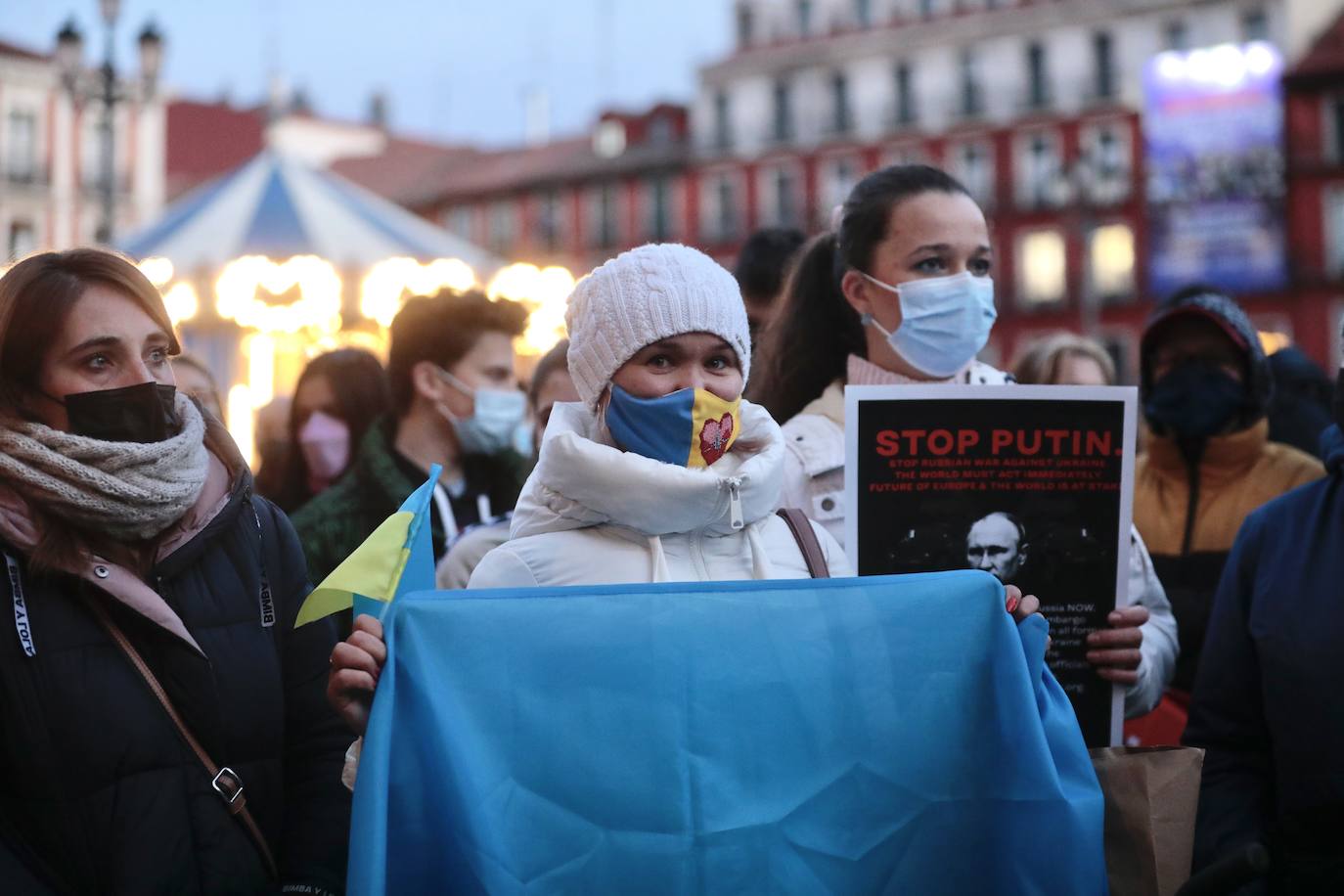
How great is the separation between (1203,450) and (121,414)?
9.95 feet

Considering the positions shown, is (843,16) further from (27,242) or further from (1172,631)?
(1172,631)

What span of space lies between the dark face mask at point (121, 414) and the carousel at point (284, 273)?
26.5 ft

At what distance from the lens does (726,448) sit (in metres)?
2.56

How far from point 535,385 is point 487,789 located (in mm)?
2643

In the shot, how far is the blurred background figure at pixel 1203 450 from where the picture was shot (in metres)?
4.09

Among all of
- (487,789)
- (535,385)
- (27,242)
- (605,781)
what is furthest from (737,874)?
(27,242)

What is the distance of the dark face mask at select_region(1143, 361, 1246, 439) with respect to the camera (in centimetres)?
416

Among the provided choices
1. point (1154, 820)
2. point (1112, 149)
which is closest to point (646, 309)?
point (1154, 820)

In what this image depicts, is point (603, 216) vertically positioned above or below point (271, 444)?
above

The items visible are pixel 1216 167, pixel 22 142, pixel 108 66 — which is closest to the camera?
pixel 108 66

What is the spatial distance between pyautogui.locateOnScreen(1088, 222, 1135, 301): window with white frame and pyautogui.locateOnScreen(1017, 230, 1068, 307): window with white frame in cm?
97

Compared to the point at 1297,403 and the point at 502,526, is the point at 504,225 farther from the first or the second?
the point at 502,526

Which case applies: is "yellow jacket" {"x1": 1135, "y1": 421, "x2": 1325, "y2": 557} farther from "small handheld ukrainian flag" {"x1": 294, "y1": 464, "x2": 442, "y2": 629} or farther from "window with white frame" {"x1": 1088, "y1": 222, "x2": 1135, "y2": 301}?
"window with white frame" {"x1": 1088, "y1": 222, "x2": 1135, "y2": 301}

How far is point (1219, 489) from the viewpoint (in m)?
4.20
